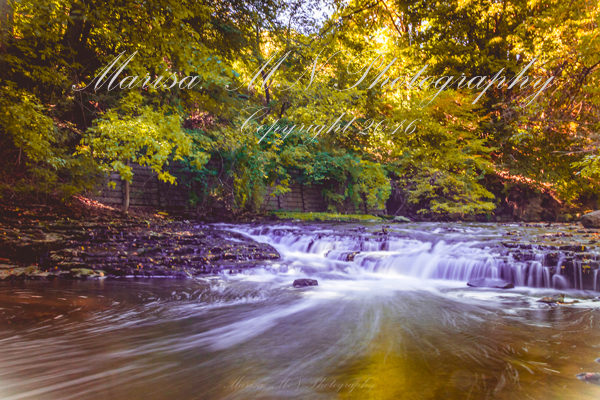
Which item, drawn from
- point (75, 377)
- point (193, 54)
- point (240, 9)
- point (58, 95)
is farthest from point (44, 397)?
point (240, 9)

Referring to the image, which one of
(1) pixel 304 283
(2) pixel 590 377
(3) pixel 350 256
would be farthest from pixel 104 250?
(2) pixel 590 377

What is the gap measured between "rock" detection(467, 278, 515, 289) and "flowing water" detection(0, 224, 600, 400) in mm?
193

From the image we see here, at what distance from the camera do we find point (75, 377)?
208 cm

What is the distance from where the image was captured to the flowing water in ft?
6.41

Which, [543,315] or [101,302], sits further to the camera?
[101,302]

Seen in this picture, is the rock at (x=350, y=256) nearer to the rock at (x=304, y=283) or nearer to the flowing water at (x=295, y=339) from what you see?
the flowing water at (x=295, y=339)

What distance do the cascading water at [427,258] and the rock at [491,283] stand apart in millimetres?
470

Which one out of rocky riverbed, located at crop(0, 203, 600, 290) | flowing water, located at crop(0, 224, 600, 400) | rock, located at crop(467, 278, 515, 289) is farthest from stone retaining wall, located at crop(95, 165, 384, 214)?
rock, located at crop(467, 278, 515, 289)

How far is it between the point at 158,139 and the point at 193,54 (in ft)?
6.65

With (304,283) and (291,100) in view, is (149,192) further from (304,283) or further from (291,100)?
(304,283)

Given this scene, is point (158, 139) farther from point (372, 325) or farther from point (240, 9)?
point (372, 325)

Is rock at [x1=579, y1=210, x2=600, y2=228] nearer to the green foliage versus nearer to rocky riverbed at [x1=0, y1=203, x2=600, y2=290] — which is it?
the green foliage

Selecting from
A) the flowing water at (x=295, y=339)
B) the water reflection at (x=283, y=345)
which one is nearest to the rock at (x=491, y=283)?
the flowing water at (x=295, y=339)

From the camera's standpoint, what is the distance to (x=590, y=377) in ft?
6.46
